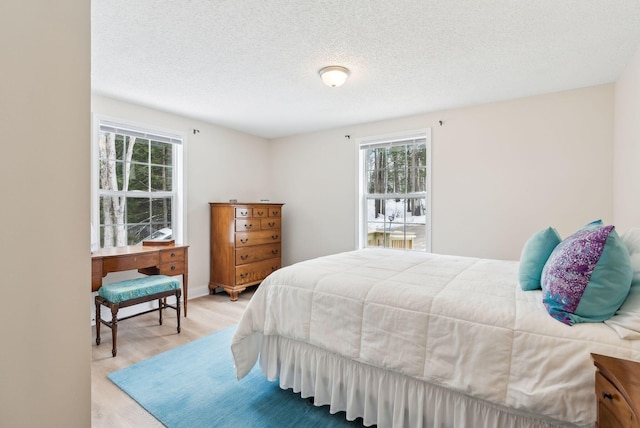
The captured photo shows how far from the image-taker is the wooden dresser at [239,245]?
4020mm

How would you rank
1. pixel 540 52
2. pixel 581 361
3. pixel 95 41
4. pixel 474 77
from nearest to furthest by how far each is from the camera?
pixel 581 361 < pixel 95 41 < pixel 540 52 < pixel 474 77

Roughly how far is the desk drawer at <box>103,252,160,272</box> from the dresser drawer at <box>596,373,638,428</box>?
331cm

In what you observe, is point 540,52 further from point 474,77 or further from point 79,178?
point 79,178

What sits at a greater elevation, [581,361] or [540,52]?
[540,52]

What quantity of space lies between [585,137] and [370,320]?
2.94 metres

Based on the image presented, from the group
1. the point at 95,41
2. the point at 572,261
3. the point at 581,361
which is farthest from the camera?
the point at 95,41

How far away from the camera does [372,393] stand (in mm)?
1686

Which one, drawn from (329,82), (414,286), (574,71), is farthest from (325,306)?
(574,71)

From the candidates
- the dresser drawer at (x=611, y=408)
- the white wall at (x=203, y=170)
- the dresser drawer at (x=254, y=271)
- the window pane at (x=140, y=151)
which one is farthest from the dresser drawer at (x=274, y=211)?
the dresser drawer at (x=611, y=408)

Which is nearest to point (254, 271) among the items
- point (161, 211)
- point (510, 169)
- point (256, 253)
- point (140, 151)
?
point (256, 253)

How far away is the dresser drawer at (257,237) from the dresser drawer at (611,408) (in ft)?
11.8

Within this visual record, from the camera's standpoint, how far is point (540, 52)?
231cm

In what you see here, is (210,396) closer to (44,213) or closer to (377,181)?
(44,213)

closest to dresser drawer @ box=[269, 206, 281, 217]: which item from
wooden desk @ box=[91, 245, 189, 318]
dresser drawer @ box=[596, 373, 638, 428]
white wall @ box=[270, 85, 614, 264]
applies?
white wall @ box=[270, 85, 614, 264]
